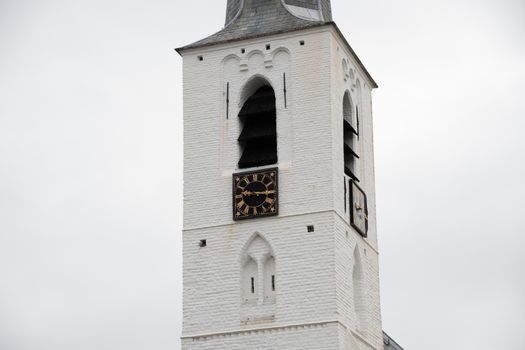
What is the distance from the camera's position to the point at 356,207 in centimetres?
5378

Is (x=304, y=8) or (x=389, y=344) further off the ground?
(x=304, y=8)

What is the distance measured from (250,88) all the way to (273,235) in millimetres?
4937

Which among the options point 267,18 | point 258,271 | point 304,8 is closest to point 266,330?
point 258,271

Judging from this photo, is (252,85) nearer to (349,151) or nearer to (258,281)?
(349,151)

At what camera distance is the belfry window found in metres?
54.7

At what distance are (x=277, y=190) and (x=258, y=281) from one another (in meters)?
2.66

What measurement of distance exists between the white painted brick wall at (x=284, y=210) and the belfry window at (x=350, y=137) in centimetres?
64

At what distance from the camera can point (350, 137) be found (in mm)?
55312

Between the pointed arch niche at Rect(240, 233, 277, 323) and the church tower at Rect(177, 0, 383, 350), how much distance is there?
0.03 metres

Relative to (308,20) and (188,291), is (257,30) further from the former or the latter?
(188,291)

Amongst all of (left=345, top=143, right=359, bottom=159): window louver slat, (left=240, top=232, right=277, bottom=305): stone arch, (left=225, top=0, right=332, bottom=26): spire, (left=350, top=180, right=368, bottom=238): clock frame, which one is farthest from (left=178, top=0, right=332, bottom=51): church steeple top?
(left=240, top=232, right=277, bottom=305): stone arch

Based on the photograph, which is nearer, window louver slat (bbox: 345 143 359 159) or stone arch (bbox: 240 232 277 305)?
stone arch (bbox: 240 232 277 305)

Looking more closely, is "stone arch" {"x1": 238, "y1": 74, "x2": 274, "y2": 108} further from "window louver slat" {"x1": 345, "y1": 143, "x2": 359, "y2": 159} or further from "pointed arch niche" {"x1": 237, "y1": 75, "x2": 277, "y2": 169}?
"window louver slat" {"x1": 345, "y1": 143, "x2": 359, "y2": 159}

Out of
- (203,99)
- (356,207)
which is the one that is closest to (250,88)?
(203,99)
